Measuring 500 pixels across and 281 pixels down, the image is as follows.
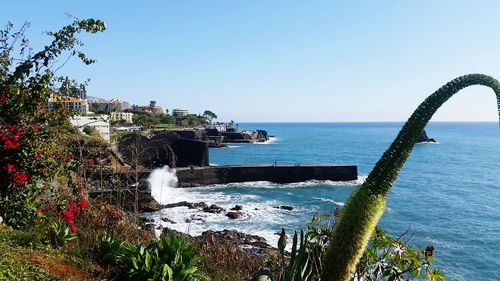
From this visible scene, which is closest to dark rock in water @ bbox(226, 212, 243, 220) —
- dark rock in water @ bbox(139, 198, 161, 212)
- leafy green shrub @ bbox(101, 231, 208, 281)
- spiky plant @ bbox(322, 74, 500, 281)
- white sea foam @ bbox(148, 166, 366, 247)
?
white sea foam @ bbox(148, 166, 366, 247)

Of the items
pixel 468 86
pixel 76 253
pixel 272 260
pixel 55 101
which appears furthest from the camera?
pixel 55 101

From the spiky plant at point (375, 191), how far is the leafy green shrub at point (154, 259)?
3.48 meters

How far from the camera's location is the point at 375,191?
7.86 feet

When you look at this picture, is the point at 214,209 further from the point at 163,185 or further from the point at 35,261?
the point at 35,261

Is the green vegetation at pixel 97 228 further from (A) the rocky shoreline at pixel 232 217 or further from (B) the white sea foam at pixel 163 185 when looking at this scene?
(B) the white sea foam at pixel 163 185

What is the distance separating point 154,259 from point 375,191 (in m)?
4.31

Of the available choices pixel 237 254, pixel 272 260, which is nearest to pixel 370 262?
pixel 272 260

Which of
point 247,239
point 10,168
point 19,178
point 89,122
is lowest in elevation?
point 247,239

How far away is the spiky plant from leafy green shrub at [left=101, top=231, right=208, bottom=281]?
348 cm

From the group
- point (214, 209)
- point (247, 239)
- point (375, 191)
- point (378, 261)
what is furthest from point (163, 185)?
point (375, 191)

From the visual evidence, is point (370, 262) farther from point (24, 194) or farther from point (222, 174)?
point (222, 174)

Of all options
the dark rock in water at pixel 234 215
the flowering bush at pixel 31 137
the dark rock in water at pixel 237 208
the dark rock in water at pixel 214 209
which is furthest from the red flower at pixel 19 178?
the dark rock in water at pixel 237 208

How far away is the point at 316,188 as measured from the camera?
142ft

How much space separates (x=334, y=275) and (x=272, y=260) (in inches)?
136
